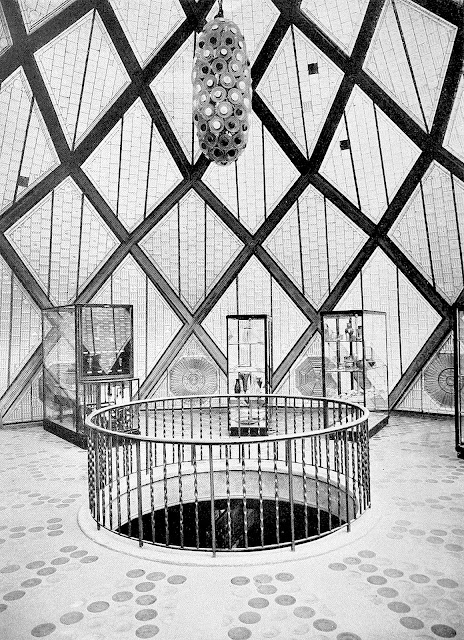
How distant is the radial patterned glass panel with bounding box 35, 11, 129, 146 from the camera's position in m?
7.99

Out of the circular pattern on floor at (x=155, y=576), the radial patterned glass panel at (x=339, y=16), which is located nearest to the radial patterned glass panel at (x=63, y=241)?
the radial patterned glass panel at (x=339, y=16)

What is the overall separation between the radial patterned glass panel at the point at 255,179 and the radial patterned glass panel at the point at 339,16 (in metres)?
2.24

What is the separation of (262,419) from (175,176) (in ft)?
17.4

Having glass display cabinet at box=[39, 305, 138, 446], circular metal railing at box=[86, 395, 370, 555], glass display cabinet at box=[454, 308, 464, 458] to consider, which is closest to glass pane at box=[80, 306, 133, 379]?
glass display cabinet at box=[39, 305, 138, 446]

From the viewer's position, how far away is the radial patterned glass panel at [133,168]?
31.8ft

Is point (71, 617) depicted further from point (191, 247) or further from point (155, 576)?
point (191, 247)

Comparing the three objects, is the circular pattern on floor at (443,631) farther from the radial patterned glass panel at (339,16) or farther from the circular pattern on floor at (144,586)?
the radial patterned glass panel at (339,16)

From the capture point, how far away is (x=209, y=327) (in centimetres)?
1122

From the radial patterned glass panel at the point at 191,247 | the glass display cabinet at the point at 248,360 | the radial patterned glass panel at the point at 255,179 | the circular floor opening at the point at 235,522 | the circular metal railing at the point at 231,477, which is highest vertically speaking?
the radial patterned glass panel at the point at 255,179

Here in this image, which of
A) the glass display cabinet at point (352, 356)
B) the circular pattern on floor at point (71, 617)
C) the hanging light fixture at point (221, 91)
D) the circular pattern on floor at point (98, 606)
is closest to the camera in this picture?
the circular pattern on floor at point (71, 617)

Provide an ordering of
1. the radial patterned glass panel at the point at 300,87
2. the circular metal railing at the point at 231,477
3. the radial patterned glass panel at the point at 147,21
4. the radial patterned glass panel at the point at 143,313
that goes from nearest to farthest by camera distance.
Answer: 1. the circular metal railing at the point at 231,477
2. the radial patterned glass panel at the point at 147,21
3. the radial patterned glass panel at the point at 300,87
4. the radial patterned glass panel at the point at 143,313

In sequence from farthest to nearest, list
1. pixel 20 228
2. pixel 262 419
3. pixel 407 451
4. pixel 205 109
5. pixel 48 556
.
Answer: pixel 20 228
pixel 262 419
pixel 407 451
pixel 205 109
pixel 48 556

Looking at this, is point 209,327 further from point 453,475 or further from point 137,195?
point 453,475

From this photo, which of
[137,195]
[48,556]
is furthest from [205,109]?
[137,195]
